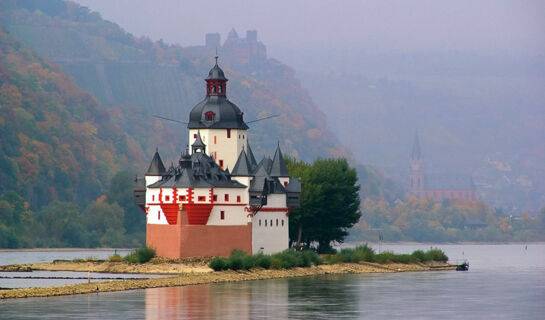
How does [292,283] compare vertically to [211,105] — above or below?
below

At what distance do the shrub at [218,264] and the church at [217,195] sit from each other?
8.80ft

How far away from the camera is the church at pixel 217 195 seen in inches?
4557

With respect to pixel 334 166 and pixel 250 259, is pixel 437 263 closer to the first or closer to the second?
pixel 334 166

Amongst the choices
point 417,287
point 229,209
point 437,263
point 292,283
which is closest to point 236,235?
point 229,209

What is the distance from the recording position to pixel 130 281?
104 metres

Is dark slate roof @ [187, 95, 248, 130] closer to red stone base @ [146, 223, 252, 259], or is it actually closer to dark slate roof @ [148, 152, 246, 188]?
dark slate roof @ [148, 152, 246, 188]

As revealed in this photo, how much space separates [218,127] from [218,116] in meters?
1.12

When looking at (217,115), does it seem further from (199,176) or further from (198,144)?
(199,176)

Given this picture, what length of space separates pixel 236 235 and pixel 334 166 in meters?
16.6

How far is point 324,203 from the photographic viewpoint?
12988 cm

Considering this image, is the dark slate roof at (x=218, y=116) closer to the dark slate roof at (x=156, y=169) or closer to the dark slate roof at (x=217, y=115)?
the dark slate roof at (x=217, y=115)

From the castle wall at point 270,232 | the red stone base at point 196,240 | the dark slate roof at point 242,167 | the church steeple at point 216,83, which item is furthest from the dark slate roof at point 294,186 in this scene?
the church steeple at point 216,83

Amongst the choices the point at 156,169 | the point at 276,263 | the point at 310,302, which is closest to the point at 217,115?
the point at 156,169

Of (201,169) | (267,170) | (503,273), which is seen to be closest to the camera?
(201,169)
